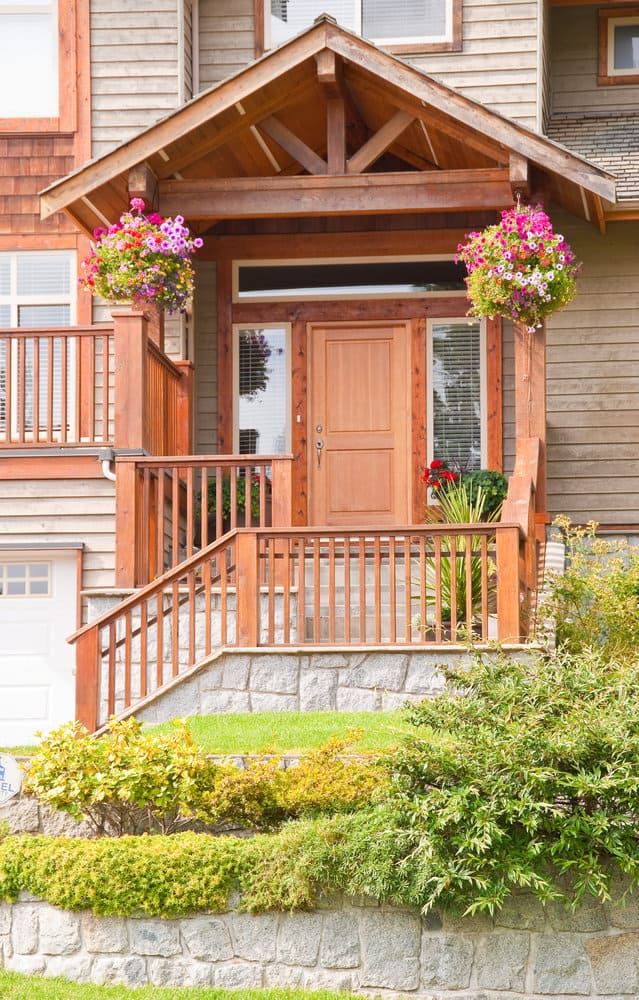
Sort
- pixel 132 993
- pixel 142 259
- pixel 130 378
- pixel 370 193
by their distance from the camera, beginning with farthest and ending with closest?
pixel 370 193 → pixel 142 259 → pixel 130 378 → pixel 132 993

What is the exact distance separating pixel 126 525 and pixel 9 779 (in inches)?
109

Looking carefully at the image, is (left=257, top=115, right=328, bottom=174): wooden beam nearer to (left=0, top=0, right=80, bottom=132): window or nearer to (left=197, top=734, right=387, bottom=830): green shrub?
(left=0, top=0, right=80, bottom=132): window

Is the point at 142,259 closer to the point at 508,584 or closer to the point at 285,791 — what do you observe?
the point at 508,584

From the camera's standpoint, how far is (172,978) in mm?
6238

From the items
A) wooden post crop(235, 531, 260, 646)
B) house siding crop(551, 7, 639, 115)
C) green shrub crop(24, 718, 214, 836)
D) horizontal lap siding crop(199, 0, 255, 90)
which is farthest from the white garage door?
house siding crop(551, 7, 639, 115)

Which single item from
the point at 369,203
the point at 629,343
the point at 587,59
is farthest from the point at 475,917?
the point at 587,59

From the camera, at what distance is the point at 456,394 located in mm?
12367

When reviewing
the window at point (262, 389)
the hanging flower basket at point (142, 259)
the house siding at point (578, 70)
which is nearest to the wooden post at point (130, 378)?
the hanging flower basket at point (142, 259)

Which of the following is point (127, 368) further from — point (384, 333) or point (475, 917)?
point (475, 917)

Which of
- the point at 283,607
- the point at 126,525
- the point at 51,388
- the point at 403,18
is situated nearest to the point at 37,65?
the point at 403,18

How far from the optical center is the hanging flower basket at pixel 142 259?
1033 cm

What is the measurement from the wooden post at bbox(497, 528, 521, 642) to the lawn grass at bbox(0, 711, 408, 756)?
908 millimetres

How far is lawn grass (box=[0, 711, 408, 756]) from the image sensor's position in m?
7.54

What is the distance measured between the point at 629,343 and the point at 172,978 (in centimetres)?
765
